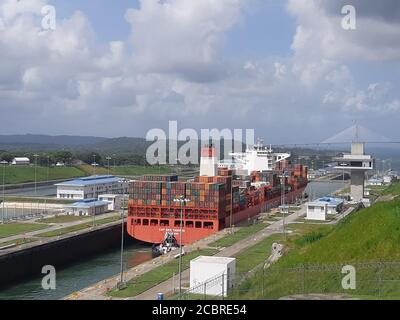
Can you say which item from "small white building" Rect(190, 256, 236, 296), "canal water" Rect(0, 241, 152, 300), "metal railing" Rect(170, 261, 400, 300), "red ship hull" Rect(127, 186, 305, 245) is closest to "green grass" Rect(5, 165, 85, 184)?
"red ship hull" Rect(127, 186, 305, 245)

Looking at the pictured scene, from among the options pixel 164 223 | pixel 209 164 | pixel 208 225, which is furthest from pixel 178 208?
pixel 209 164

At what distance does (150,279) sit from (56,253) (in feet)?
34.9

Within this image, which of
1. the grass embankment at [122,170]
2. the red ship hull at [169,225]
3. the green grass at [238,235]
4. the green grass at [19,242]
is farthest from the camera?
the grass embankment at [122,170]

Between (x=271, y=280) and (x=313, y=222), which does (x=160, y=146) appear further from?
(x=271, y=280)

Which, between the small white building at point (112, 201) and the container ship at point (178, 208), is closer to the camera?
the container ship at point (178, 208)

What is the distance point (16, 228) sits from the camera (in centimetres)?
3531

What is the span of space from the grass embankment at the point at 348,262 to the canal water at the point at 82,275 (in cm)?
1110

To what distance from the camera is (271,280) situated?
552 inches

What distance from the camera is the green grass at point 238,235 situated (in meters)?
29.8

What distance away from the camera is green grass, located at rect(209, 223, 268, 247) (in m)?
29.8

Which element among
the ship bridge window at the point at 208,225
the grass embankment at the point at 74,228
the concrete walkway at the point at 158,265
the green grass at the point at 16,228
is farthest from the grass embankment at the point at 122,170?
the ship bridge window at the point at 208,225

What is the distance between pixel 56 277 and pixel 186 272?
8.96 meters

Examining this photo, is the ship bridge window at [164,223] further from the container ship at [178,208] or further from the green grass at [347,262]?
the green grass at [347,262]
